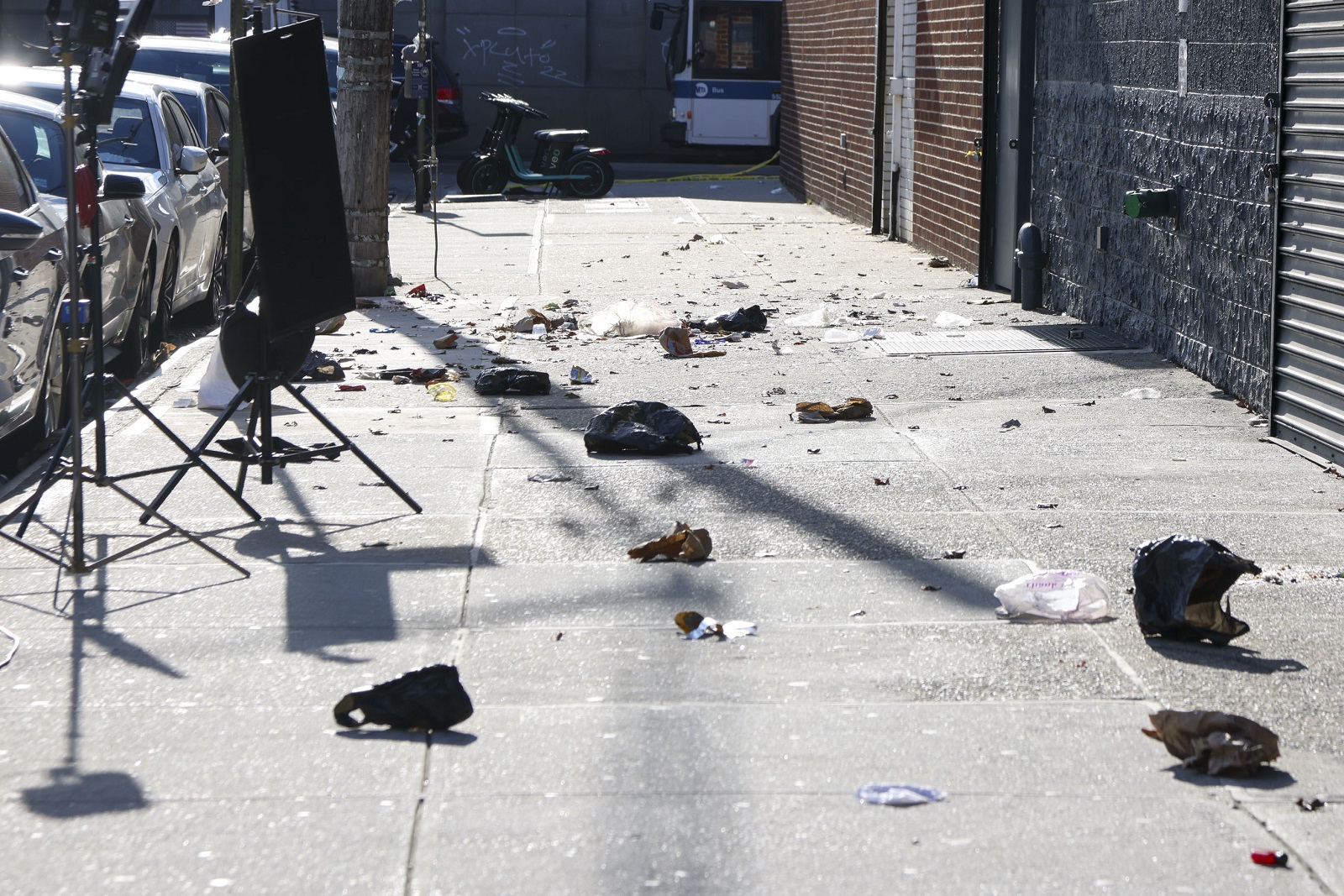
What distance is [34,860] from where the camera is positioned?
3650 mm

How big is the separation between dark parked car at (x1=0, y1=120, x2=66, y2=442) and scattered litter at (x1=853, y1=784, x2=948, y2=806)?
4114 mm

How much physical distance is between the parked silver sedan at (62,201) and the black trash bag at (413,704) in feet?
17.8

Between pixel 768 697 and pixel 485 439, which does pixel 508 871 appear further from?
pixel 485 439

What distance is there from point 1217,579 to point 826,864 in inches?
81.0

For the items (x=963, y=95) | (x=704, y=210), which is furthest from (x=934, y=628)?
(x=704, y=210)

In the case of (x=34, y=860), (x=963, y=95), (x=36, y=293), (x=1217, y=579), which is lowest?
(x=34, y=860)

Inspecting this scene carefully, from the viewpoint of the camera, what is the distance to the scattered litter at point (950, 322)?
38.7 ft

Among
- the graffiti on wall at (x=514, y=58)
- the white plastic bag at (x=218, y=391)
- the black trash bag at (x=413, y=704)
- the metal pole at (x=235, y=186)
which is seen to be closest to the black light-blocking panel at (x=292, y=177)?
the white plastic bag at (x=218, y=391)

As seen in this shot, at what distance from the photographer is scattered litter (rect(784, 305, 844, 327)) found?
1202 cm

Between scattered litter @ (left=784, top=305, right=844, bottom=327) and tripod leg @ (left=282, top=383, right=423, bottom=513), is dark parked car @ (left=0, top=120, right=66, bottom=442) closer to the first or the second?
tripod leg @ (left=282, top=383, right=423, bottom=513)

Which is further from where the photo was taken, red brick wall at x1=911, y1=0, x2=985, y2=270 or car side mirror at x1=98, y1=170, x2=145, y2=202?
red brick wall at x1=911, y1=0, x2=985, y2=270

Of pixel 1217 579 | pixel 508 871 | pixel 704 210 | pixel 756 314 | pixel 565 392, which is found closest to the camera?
pixel 508 871

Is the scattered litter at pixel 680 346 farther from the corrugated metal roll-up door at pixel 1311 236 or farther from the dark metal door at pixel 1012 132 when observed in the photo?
the corrugated metal roll-up door at pixel 1311 236

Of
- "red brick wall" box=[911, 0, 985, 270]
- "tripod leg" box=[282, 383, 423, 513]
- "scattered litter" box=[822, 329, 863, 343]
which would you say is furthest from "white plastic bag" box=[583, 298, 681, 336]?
"tripod leg" box=[282, 383, 423, 513]
